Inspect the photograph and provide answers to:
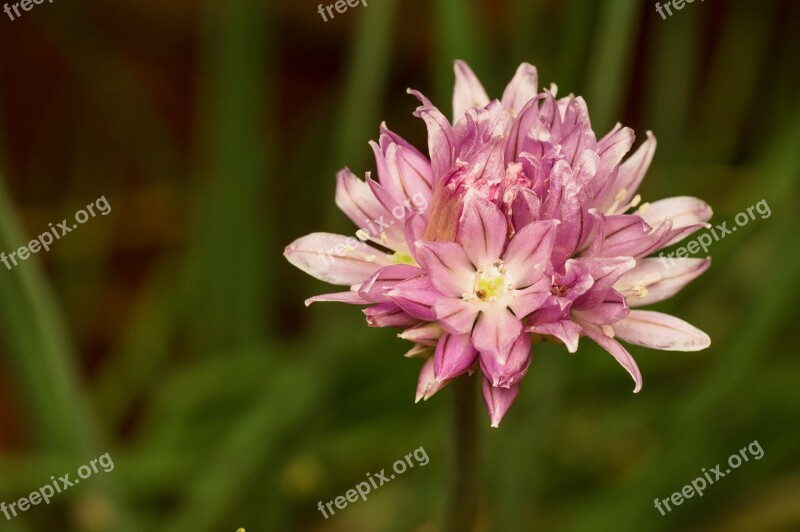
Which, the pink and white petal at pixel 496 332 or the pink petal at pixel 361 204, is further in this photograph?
the pink petal at pixel 361 204

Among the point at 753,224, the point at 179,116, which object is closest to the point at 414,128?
the point at 179,116

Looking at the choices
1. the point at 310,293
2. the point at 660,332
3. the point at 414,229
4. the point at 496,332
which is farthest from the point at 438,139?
the point at 310,293

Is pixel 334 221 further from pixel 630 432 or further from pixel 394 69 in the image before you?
pixel 394 69

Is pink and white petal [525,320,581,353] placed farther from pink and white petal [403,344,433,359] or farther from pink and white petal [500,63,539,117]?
pink and white petal [500,63,539,117]

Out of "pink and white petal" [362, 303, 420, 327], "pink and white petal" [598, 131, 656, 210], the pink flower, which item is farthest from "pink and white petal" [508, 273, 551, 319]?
"pink and white petal" [598, 131, 656, 210]

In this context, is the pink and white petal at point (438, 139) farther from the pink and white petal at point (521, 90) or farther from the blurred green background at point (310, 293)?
the blurred green background at point (310, 293)

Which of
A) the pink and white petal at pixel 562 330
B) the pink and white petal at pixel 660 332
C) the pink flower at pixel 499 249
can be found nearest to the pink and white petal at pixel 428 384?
the pink flower at pixel 499 249
